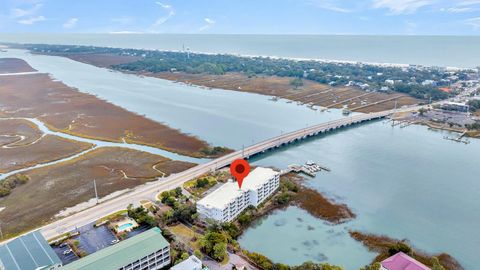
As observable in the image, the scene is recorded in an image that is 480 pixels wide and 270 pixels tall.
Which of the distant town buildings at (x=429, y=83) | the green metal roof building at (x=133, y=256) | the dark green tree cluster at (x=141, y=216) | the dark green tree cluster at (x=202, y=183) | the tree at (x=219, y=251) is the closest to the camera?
the green metal roof building at (x=133, y=256)

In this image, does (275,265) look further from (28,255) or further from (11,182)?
(11,182)

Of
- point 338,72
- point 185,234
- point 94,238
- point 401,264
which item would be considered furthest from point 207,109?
point 338,72

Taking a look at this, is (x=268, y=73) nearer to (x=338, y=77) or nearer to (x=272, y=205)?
(x=338, y=77)

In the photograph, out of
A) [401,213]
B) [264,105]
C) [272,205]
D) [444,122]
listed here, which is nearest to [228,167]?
[272,205]

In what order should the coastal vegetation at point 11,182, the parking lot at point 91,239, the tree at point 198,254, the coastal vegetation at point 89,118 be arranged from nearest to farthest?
the tree at point 198,254 < the parking lot at point 91,239 < the coastal vegetation at point 11,182 < the coastal vegetation at point 89,118

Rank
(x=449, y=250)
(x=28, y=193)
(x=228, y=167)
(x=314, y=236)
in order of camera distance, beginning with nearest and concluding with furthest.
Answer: (x=449, y=250) < (x=314, y=236) < (x=28, y=193) < (x=228, y=167)

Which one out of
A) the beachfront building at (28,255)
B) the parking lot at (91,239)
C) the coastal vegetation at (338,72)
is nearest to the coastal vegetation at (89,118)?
the parking lot at (91,239)

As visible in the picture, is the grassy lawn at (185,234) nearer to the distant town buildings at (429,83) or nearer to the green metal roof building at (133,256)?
the green metal roof building at (133,256)
